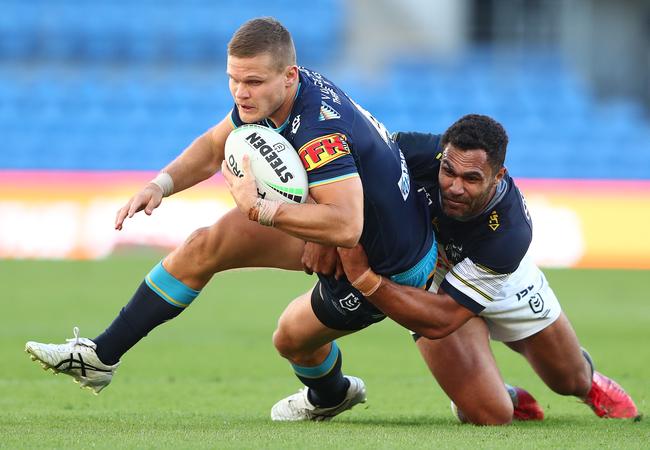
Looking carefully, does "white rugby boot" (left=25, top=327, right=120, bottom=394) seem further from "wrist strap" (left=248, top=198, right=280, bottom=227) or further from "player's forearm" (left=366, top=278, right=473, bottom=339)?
"player's forearm" (left=366, top=278, right=473, bottom=339)

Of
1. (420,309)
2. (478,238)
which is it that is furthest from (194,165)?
(478,238)

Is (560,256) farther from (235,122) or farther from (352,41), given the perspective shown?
(235,122)

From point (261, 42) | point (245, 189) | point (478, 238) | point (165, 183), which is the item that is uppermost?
point (261, 42)

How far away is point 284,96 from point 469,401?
2103mm

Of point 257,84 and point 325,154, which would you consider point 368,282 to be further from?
point 257,84

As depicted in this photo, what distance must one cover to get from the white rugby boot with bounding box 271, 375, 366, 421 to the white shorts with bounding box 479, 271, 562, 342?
0.88 m

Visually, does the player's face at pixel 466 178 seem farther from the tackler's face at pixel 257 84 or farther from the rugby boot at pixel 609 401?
the rugby boot at pixel 609 401

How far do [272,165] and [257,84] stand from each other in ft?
1.33

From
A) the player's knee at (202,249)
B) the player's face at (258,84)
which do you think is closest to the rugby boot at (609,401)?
the player's knee at (202,249)

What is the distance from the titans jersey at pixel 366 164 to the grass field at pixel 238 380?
988mm

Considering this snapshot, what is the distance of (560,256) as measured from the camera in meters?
17.6

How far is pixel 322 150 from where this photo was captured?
5715mm

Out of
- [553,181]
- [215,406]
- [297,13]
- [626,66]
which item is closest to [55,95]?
[297,13]

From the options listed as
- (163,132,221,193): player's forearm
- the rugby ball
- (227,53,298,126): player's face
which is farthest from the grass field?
(227,53,298,126): player's face
